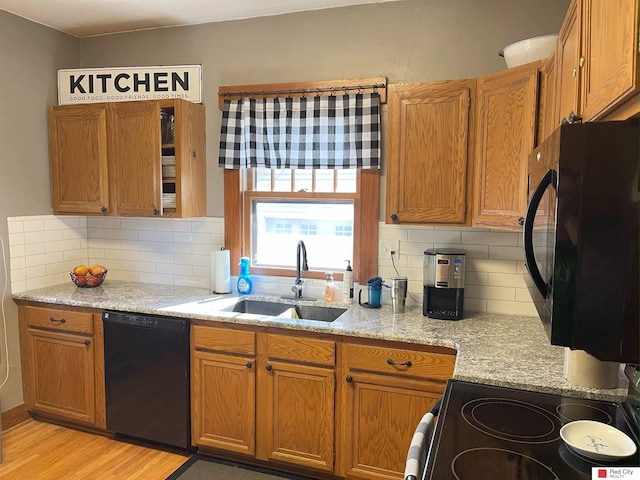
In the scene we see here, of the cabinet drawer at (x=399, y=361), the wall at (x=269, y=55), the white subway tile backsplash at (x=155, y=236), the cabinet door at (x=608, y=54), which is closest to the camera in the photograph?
the cabinet door at (x=608, y=54)

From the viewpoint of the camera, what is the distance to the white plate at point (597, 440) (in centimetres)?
128

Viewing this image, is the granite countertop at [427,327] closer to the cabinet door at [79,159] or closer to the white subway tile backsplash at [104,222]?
the white subway tile backsplash at [104,222]

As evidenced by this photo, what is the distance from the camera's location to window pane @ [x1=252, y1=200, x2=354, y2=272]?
3217mm

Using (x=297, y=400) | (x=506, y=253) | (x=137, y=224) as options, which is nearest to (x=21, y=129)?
(x=137, y=224)

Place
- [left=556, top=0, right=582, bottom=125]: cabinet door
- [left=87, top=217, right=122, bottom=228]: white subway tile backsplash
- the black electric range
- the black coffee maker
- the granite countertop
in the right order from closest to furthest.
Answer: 1. the black electric range
2. [left=556, top=0, right=582, bottom=125]: cabinet door
3. the granite countertop
4. the black coffee maker
5. [left=87, top=217, right=122, bottom=228]: white subway tile backsplash

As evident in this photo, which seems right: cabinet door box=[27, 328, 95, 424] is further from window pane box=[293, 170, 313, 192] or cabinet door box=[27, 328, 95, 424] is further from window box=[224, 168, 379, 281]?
window pane box=[293, 170, 313, 192]

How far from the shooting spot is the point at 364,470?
8.36 feet

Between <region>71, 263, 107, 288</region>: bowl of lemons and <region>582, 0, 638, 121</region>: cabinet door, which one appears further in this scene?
<region>71, 263, 107, 288</region>: bowl of lemons

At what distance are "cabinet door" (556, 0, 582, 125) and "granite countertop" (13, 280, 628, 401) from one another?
36.4 inches

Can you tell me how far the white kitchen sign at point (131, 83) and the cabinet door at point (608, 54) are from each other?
253cm

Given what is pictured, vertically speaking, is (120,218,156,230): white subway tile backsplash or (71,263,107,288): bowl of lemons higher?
(120,218,156,230): white subway tile backsplash

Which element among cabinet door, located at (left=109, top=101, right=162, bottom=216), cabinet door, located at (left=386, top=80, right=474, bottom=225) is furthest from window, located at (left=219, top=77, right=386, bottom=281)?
cabinet door, located at (left=109, top=101, right=162, bottom=216)

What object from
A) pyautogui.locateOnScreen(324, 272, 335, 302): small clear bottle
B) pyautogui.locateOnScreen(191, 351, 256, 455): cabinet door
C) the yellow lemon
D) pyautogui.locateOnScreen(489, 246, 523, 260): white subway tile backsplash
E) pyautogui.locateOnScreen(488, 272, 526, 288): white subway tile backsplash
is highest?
pyautogui.locateOnScreen(489, 246, 523, 260): white subway tile backsplash

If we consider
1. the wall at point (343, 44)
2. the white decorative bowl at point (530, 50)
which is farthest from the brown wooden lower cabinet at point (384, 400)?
the white decorative bowl at point (530, 50)
